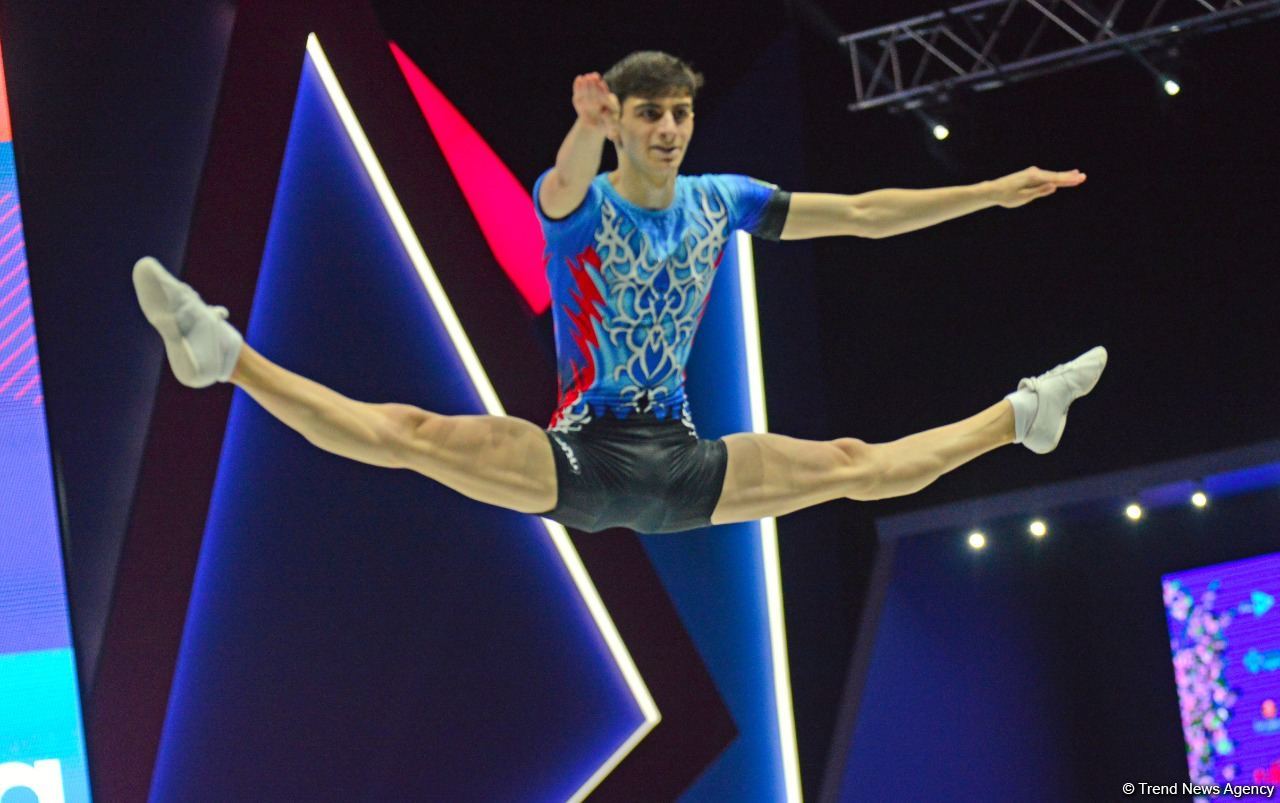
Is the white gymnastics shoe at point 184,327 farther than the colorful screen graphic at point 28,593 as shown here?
No

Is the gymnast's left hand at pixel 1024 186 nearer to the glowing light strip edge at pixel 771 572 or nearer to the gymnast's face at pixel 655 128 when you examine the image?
the gymnast's face at pixel 655 128

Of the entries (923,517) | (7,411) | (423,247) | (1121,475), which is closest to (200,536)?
(7,411)

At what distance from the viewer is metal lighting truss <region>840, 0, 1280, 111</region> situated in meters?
6.86

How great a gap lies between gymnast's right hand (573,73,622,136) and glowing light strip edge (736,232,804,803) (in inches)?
155

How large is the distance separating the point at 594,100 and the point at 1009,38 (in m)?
4.92

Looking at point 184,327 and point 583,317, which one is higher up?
point 583,317

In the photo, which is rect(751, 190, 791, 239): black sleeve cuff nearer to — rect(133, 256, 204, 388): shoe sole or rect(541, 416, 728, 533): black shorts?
rect(541, 416, 728, 533): black shorts

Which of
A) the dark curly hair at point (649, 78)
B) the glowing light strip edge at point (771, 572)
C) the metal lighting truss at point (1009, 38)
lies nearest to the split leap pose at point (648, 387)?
the dark curly hair at point (649, 78)

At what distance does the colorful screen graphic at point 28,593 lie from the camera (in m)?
5.55

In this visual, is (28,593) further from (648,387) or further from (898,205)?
(898,205)

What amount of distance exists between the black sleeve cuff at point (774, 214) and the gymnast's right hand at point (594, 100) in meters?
0.85

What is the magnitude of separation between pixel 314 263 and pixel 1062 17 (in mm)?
3867

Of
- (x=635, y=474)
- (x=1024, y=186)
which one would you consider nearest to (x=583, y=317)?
(x=635, y=474)

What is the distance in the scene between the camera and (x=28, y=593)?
561cm
